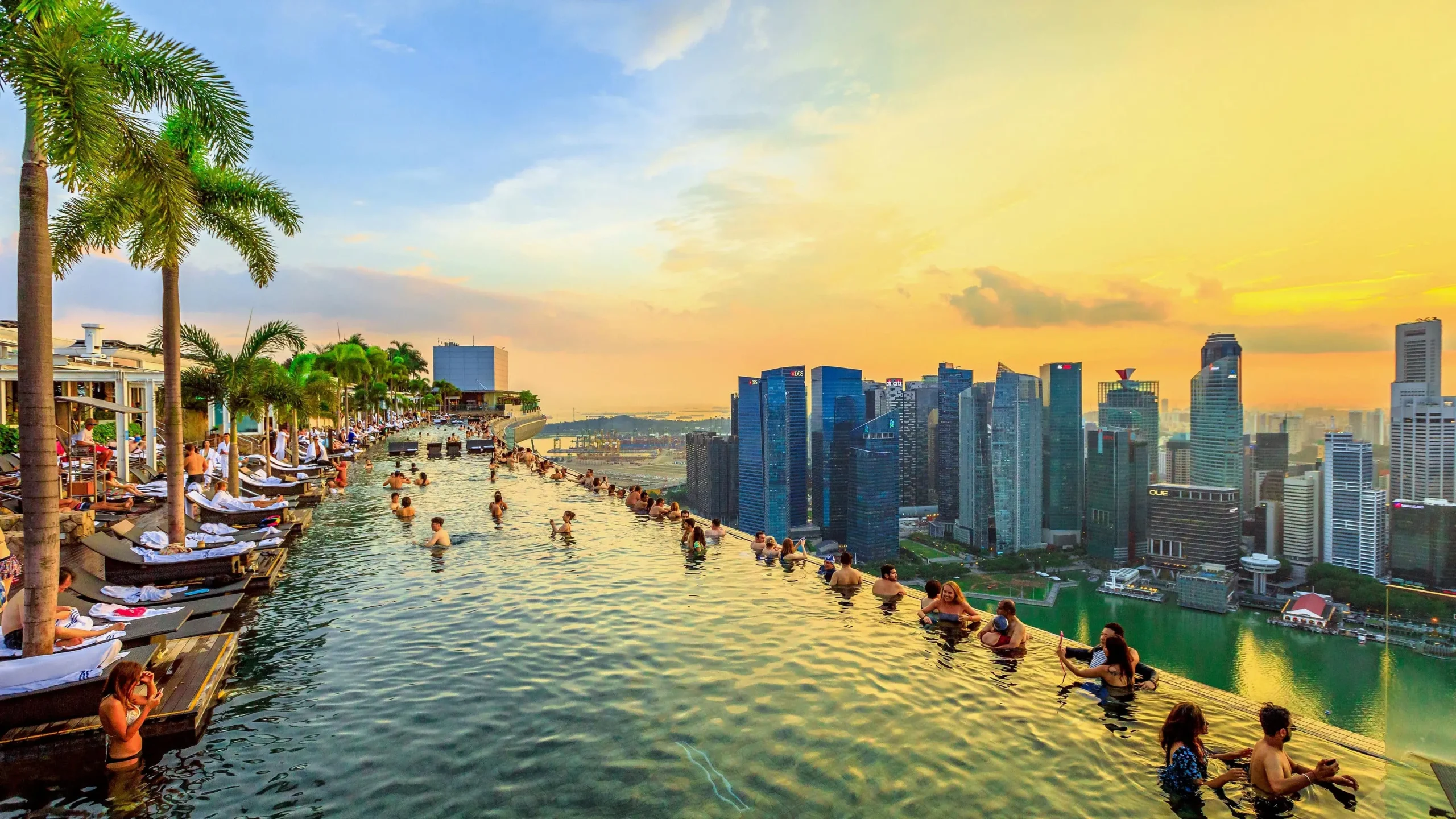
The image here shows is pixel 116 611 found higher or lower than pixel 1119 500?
higher

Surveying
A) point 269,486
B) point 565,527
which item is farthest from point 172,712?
point 269,486

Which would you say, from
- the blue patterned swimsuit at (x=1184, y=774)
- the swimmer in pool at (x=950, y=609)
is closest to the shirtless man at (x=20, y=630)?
the blue patterned swimsuit at (x=1184, y=774)

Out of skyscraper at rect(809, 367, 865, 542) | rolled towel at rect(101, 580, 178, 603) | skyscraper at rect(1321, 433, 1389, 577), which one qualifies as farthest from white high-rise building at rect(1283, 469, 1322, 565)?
rolled towel at rect(101, 580, 178, 603)

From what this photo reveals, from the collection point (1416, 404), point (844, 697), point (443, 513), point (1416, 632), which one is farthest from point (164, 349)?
point (1416, 404)

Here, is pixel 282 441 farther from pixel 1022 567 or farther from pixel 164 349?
pixel 1022 567

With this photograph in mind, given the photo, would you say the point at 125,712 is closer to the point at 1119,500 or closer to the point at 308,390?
the point at 308,390

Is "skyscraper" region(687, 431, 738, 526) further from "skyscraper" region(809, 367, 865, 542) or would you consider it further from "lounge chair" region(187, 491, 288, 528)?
"lounge chair" region(187, 491, 288, 528)
